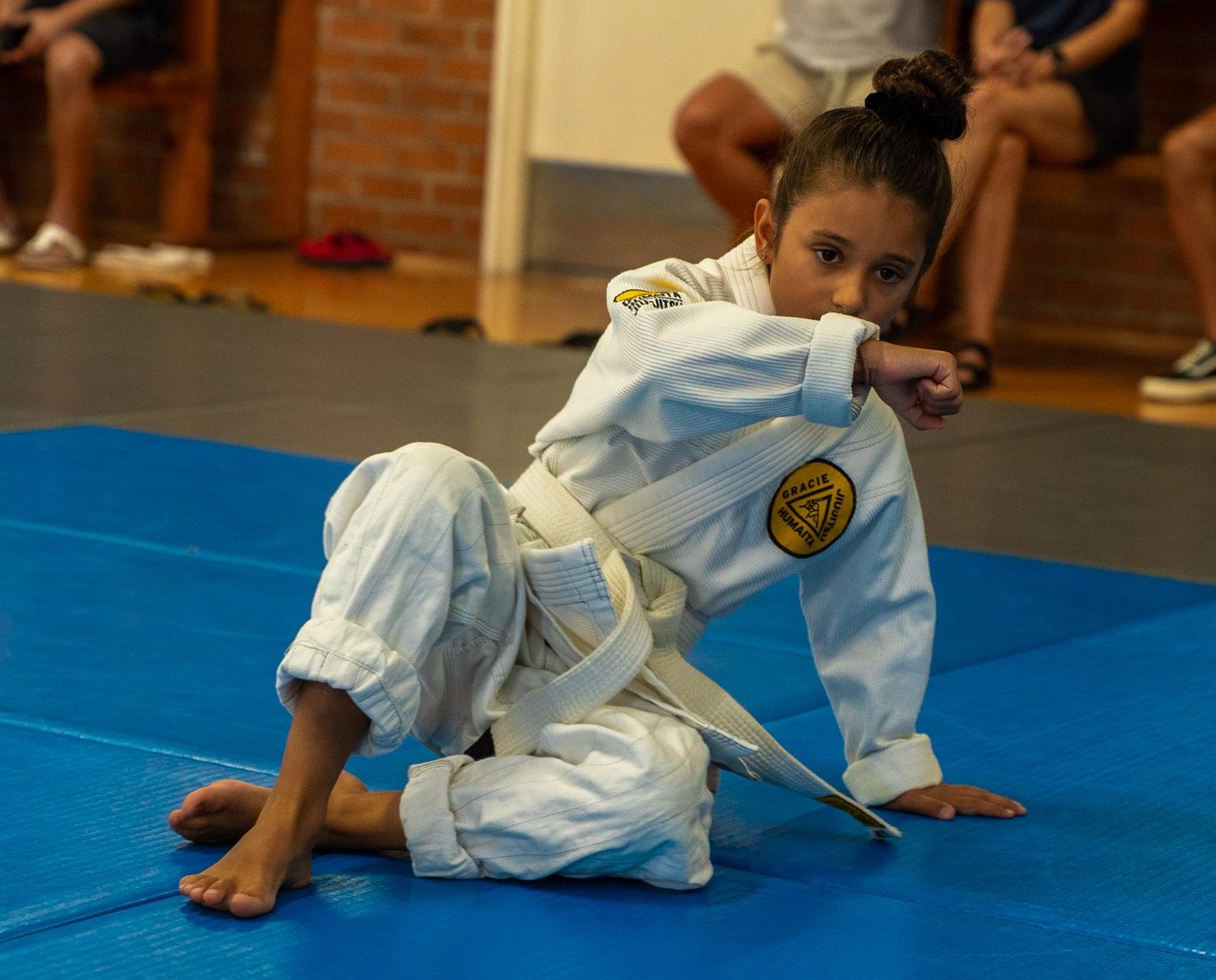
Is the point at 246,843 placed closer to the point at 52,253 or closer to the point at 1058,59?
the point at 1058,59

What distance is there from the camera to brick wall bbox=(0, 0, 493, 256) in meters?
5.79

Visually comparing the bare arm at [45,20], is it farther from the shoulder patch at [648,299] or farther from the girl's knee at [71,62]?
the shoulder patch at [648,299]

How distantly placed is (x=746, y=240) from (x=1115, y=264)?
3819mm

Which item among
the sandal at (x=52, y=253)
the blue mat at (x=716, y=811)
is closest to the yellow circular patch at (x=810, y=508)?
the blue mat at (x=716, y=811)

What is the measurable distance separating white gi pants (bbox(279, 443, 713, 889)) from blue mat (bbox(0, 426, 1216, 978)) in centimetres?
3

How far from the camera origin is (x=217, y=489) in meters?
2.34

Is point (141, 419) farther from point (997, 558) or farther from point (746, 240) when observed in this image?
point (746, 240)

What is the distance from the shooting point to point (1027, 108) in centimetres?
409

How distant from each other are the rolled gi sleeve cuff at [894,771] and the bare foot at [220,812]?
45 centimetres

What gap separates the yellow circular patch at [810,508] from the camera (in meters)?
1.32

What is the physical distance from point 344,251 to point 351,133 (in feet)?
1.75

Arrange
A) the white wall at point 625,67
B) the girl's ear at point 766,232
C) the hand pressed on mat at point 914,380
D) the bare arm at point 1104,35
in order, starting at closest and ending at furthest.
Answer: the hand pressed on mat at point 914,380 → the girl's ear at point 766,232 → the bare arm at point 1104,35 → the white wall at point 625,67

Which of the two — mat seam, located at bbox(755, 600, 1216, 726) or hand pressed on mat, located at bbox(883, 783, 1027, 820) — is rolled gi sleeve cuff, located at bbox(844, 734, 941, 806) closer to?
hand pressed on mat, located at bbox(883, 783, 1027, 820)

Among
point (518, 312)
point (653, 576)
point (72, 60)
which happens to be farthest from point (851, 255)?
point (72, 60)
